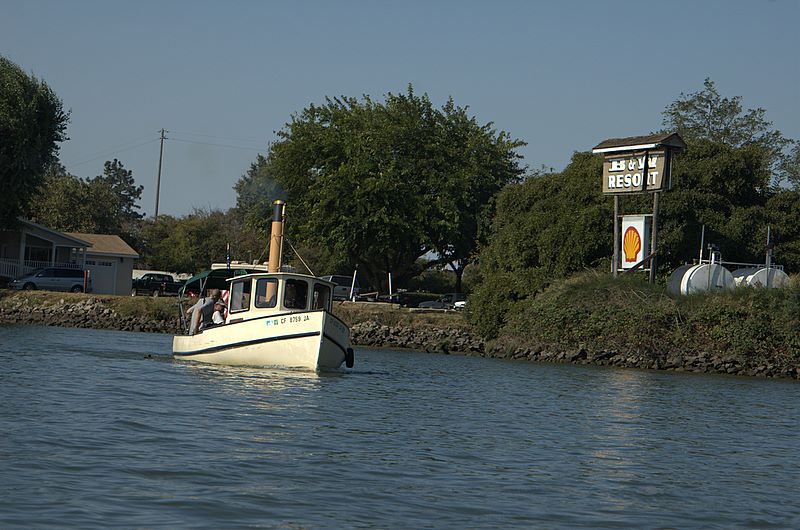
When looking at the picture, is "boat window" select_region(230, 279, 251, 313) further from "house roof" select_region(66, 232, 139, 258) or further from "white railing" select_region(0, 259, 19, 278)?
"house roof" select_region(66, 232, 139, 258)

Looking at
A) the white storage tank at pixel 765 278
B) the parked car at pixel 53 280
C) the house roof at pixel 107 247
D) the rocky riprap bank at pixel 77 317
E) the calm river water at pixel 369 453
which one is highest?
the house roof at pixel 107 247

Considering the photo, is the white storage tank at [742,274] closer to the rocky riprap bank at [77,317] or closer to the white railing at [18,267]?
the rocky riprap bank at [77,317]

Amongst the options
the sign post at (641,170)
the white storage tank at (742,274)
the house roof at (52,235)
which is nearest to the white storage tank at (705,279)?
the white storage tank at (742,274)

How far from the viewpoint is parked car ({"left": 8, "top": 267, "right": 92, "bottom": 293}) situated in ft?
219

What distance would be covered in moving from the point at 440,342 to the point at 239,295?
73.6ft

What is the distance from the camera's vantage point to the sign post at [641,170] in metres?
47.2

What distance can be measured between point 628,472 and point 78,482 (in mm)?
7519

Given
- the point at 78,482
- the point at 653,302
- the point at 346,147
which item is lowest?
the point at 78,482

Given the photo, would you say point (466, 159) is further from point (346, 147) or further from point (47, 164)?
point (47, 164)

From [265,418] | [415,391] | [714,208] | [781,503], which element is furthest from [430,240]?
[781,503]

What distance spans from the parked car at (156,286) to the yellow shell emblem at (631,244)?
37.3m

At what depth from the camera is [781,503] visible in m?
13.8

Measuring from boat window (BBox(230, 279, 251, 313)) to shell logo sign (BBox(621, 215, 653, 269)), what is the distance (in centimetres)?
2219

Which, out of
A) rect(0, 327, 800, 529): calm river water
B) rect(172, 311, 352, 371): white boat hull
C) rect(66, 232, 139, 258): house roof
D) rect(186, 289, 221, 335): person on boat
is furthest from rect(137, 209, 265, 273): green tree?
rect(0, 327, 800, 529): calm river water
